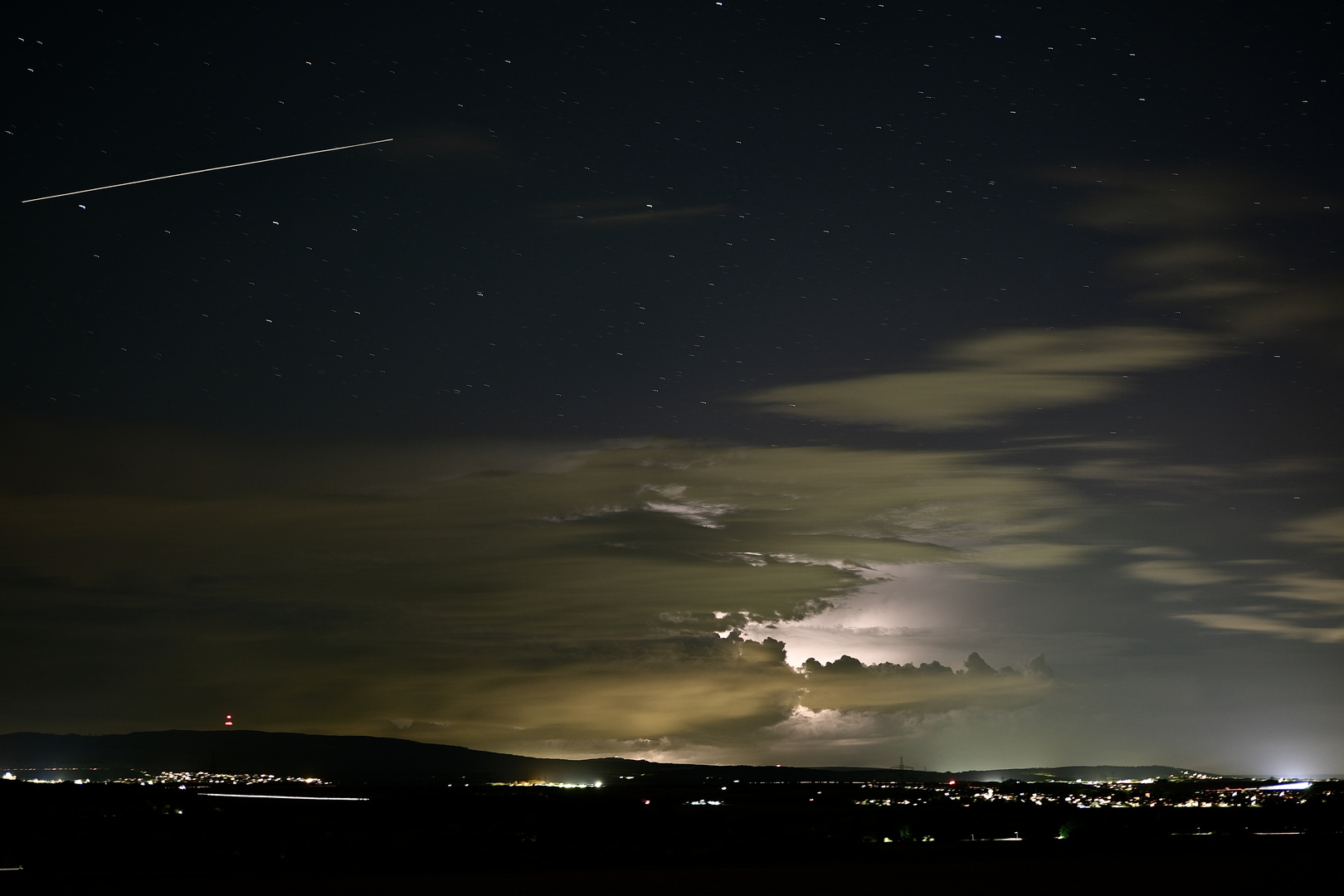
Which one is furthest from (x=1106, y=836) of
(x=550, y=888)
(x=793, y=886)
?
(x=550, y=888)

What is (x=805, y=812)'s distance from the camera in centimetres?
9500

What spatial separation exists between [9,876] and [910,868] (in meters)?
27.8

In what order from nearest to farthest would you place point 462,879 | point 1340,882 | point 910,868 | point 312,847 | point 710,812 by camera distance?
point 1340,882 < point 462,879 < point 910,868 < point 312,847 < point 710,812

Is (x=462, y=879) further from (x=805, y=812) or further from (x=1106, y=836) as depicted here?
(x=805, y=812)

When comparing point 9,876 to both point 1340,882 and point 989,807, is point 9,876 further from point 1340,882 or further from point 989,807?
point 989,807

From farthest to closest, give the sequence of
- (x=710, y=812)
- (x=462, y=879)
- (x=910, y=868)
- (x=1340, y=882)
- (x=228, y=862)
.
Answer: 1. (x=710, y=812)
2. (x=228, y=862)
3. (x=910, y=868)
4. (x=462, y=879)
5. (x=1340, y=882)

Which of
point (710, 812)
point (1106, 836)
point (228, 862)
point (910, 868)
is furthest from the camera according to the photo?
point (710, 812)

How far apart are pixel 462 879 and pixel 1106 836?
101 feet

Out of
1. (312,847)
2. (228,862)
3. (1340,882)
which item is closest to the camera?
(1340,882)

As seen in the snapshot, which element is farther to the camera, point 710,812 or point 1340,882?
point 710,812

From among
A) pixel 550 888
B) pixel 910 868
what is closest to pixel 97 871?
pixel 550 888

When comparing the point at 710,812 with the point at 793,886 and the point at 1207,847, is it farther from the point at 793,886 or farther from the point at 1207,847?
the point at 793,886

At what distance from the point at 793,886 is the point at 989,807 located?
6994 cm

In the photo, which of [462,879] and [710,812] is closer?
[462,879]
